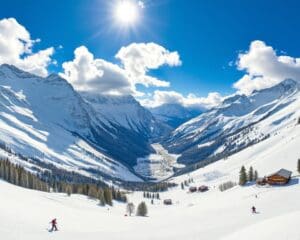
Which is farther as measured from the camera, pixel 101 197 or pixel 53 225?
pixel 101 197

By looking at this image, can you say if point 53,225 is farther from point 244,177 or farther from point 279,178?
point 244,177

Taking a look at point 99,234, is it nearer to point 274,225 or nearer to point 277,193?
point 274,225

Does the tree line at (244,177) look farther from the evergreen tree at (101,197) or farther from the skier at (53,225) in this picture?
the skier at (53,225)

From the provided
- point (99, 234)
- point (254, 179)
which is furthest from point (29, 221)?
point (254, 179)

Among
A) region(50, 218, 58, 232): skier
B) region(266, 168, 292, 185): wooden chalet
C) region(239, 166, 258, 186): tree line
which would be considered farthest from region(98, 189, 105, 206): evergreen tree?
region(50, 218, 58, 232): skier

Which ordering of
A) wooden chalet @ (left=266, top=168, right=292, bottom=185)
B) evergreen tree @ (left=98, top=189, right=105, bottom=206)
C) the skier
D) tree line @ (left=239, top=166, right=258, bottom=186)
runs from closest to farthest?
the skier, wooden chalet @ (left=266, top=168, right=292, bottom=185), evergreen tree @ (left=98, top=189, right=105, bottom=206), tree line @ (left=239, top=166, right=258, bottom=186)

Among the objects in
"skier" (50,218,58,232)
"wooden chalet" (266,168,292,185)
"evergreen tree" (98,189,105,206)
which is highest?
"wooden chalet" (266,168,292,185)

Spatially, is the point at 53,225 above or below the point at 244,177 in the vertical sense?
below

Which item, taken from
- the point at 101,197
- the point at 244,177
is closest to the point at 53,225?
the point at 101,197

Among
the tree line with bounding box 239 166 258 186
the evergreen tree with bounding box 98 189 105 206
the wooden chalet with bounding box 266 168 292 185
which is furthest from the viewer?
the tree line with bounding box 239 166 258 186

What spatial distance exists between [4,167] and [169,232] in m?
100

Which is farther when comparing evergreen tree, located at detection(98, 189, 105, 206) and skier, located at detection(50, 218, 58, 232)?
evergreen tree, located at detection(98, 189, 105, 206)

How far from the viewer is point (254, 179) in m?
154

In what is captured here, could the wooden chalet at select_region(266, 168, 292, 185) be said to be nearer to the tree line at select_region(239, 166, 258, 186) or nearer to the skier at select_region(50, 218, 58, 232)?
the tree line at select_region(239, 166, 258, 186)
